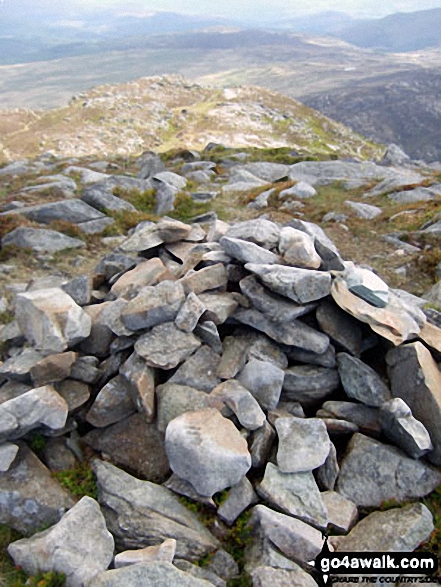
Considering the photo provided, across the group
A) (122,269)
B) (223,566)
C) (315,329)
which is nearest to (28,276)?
(122,269)

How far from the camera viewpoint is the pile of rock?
277 inches

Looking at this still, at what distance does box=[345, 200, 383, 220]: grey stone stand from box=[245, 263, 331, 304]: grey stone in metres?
14.2

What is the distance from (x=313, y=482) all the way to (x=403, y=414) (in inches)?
85.7

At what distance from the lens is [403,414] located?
27.7 feet

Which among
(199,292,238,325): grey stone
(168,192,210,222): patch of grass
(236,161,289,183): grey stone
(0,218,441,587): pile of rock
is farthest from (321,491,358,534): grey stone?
(236,161,289,183): grey stone

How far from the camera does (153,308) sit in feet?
30.9

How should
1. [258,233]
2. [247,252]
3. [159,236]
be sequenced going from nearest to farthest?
[247,252], [258,233], [159,236]

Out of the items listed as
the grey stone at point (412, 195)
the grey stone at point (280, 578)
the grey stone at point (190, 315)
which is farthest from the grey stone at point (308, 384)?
the grey stone at point (412, 195)

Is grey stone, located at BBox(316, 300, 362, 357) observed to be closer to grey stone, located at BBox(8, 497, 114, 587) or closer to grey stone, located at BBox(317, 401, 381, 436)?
grey stone, located at BBox(317, 401, 381, 436)

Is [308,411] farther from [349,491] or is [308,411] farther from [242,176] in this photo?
[242,176]

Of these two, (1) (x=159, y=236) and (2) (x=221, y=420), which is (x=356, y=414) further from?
(1) (x=159, y=236)

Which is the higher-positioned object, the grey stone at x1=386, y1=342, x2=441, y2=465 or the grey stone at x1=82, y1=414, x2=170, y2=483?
the grey stone at x1=386, y1=342, x2=441, y2=465

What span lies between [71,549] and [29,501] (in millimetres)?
1246

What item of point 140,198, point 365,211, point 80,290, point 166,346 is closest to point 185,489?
point 166,346
